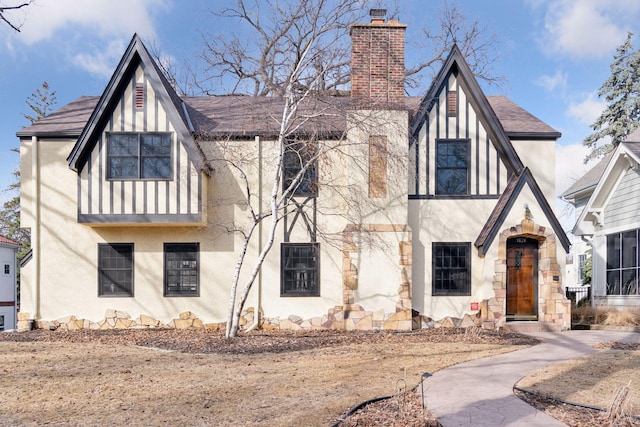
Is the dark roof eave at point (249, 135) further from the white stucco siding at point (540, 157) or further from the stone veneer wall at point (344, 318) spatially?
the white stucco siding at point (540, 157)

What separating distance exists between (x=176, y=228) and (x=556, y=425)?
1078 centimetres

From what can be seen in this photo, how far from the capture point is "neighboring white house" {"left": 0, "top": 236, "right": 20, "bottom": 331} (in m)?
29.0

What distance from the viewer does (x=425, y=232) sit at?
13930 mm

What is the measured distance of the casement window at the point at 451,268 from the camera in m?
13.8

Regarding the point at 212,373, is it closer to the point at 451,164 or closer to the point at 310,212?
the point at 310,212

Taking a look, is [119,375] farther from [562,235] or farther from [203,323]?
[562,235]

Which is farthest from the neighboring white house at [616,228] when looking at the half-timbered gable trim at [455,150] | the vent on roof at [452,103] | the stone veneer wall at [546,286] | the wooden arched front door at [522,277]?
the vent on roof at [452,103]

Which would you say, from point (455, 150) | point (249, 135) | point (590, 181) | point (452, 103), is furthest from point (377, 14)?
point (590, 181)

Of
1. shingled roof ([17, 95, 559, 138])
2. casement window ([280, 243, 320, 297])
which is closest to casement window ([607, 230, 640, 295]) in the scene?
shingled roof ([17, 95, 559, 138])

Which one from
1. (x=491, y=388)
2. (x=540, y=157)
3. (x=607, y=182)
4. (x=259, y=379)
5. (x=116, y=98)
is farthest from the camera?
(x=607, y=182)

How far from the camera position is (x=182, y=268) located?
13.7m

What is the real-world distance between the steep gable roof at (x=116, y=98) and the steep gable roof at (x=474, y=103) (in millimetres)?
6240

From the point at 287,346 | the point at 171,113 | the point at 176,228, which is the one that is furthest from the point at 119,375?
the point at 171,113

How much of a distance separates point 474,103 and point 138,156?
921 centimetres
